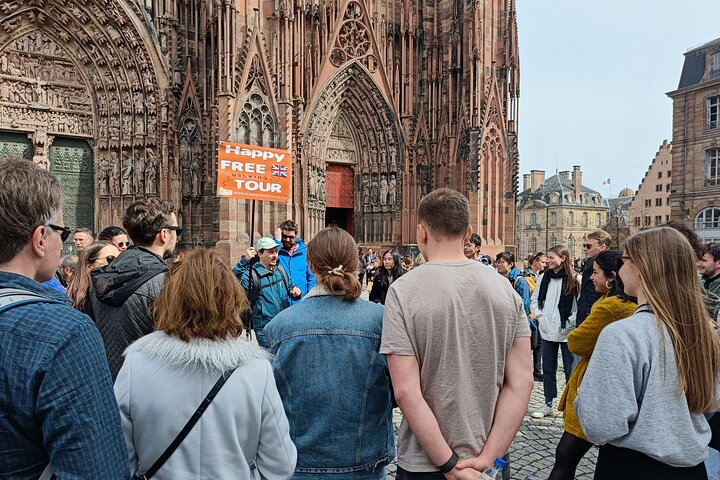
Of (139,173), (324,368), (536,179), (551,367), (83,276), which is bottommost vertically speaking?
(551,367)

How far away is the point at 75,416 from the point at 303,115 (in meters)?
15.0

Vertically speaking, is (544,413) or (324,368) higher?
(324,368)

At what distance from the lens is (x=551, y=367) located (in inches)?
209

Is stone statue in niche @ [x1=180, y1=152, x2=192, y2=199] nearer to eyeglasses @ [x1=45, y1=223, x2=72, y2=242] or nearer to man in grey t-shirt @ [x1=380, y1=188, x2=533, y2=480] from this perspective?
man in grey t-shirt @ [x1=380, y1=188, x2=533, y2=480]

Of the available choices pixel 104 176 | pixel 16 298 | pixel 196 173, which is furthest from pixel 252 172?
pixel 16 298

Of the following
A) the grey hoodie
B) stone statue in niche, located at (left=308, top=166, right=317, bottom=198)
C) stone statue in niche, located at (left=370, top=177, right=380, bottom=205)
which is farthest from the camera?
stone statue in niche, located at (left=370, top=177, right=380, bottom=205)

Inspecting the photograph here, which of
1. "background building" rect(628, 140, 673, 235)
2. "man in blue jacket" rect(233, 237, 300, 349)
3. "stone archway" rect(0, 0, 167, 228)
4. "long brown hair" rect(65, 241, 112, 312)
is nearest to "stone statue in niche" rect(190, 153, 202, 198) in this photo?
"stone archway" rect(0, 0, 167, 228)

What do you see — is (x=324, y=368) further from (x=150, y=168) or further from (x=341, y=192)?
(x=341, y=192)

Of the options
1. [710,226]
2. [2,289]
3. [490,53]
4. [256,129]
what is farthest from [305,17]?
[710,226]

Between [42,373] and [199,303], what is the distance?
0.54 metres

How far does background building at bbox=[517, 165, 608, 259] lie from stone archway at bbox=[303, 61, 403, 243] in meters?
45.7

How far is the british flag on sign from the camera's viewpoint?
1060cm

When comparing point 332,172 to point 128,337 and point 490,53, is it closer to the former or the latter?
point 490,53

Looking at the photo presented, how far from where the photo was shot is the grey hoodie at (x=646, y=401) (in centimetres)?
182
